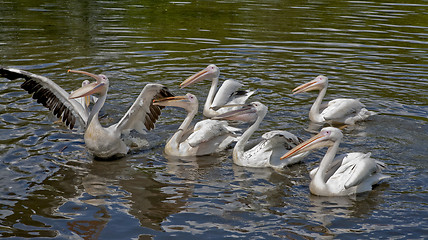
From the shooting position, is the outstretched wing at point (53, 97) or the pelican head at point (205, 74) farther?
the pelican head at point (205, 74)

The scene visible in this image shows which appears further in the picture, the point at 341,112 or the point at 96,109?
the point at 341,112

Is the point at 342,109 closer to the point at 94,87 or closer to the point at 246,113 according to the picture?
the point at 246,113

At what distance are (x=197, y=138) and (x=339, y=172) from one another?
73.9 inches

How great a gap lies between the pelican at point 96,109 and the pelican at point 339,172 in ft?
7.27

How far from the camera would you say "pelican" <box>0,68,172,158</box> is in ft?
24.0

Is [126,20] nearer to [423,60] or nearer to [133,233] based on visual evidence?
[423,60]

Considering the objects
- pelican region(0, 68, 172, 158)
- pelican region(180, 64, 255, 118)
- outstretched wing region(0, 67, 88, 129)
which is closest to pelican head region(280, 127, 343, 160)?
pelican region(0, 68, 172, 158)

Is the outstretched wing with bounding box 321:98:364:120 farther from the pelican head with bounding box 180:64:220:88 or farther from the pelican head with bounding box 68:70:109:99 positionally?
the pelican head with bounding box 68:70:109:99

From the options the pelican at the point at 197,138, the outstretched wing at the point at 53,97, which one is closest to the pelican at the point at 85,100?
the outstretched wing at the point at 53,97

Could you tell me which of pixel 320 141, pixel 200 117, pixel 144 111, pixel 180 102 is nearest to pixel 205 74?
pixel 200 117

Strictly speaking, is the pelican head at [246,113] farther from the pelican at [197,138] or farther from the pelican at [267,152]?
the pelican at [267,152]

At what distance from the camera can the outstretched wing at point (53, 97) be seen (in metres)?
7.49

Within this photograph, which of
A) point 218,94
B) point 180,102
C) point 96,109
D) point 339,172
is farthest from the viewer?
point 218,94

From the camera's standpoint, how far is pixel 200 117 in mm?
9164
